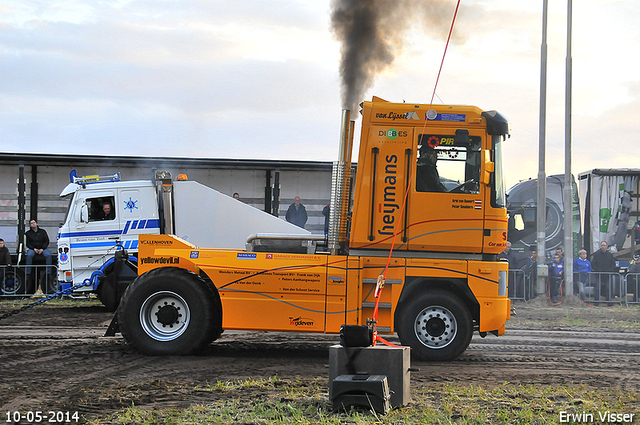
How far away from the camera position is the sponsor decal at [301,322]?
8.96 metres

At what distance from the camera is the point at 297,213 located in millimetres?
17234

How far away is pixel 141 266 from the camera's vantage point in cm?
945

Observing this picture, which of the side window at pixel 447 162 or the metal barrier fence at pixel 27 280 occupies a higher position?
the side window at pixel 447 162

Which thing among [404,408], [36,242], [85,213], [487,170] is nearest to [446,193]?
[487,170]

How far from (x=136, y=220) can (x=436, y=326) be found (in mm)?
8252

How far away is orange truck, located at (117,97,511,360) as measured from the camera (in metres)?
8.96

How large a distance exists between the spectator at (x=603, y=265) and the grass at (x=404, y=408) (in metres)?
13.1

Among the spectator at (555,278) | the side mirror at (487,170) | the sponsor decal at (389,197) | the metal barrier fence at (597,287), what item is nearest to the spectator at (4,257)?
the sponsor decal at (389,197)

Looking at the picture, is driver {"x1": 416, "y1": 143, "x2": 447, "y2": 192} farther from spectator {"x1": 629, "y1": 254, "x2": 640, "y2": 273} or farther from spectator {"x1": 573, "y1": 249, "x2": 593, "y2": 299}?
spectator {"x1": 629, "y1": 254, "x2": 640, "y2": 273}

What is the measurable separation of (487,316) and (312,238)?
104 inches

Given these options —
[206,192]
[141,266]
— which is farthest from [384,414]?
[206,192]

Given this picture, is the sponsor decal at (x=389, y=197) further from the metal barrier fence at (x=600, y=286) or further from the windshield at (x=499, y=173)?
the metal barrier fence at (x=600, y=286)

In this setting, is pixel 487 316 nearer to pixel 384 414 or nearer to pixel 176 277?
pixel 384 414

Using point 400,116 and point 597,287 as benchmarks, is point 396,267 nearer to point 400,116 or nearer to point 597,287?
point 400,116
